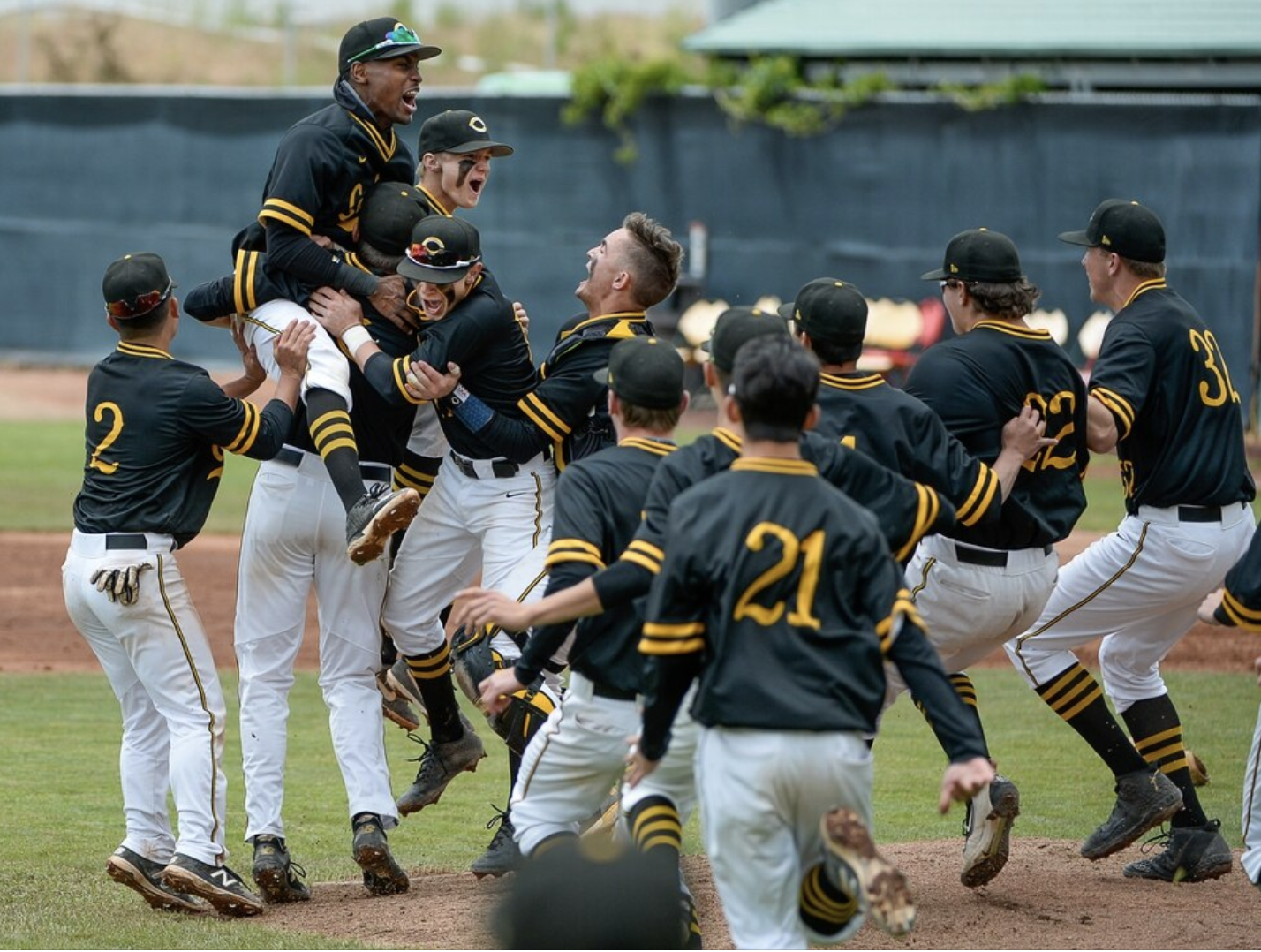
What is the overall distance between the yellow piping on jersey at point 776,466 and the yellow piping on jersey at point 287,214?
248 centimetres

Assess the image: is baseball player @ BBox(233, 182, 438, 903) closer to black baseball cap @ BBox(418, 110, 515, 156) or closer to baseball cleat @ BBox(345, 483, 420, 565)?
black baseball cap @ BBox(418, 110, 515, 156)

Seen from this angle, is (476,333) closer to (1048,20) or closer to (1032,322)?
(1032,322)

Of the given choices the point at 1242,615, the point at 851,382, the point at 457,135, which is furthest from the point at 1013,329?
the point at 457,135

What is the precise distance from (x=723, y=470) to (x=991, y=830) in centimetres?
206

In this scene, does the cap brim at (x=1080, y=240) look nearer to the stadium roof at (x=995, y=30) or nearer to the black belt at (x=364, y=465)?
the black belt at (x=364, y=465)

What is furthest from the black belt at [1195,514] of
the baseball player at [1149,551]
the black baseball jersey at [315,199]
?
the black baseball jersey at [315,199]

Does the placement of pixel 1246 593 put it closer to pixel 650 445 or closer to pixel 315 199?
pixel 650 445

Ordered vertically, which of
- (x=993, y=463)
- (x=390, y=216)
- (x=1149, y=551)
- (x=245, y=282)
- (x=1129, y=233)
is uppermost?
(x=390, y=216)

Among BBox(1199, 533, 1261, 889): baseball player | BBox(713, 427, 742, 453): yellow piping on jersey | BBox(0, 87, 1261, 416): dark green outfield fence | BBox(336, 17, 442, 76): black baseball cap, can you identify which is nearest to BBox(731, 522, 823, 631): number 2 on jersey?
BBox(713, 427, 742, 453): yellow piping on jersey

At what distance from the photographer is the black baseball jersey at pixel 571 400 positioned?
6078 millimetres

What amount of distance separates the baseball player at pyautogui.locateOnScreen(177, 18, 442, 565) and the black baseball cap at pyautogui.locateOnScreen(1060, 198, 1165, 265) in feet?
8.25

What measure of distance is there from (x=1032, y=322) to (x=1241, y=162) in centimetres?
311

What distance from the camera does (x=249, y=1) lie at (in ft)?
132

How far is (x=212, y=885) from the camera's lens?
5785 millimetres
